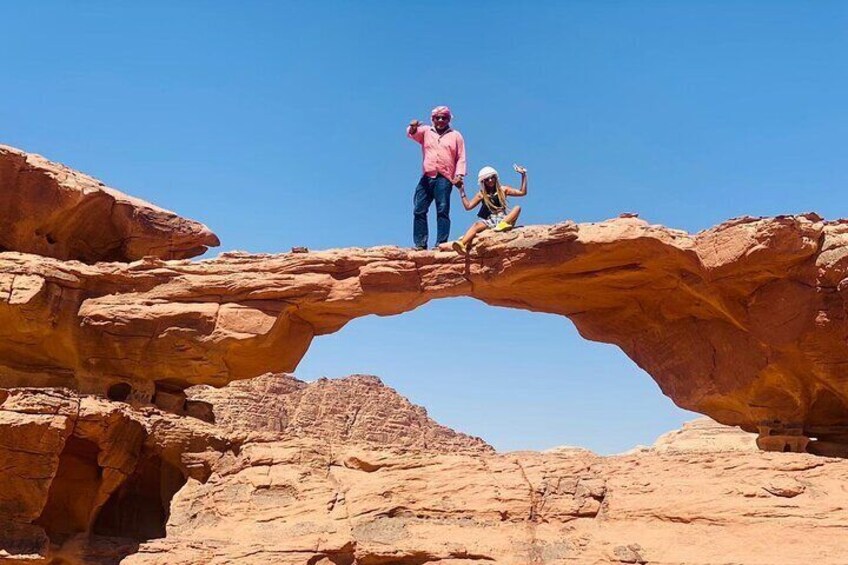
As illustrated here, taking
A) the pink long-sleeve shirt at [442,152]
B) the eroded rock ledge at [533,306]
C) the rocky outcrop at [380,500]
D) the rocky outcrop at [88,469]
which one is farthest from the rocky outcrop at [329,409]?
the pink long-sleeve shirt at [442,152]

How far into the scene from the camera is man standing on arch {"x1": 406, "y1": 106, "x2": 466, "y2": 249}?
1483 cm

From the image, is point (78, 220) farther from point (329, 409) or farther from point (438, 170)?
point (329, 409)

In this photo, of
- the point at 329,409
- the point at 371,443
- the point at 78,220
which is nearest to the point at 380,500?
the point at 371,443

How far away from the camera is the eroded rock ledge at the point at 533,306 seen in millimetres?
14375

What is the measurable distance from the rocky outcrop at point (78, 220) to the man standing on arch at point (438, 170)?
216 inches

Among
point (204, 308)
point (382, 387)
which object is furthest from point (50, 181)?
point (382, 387)

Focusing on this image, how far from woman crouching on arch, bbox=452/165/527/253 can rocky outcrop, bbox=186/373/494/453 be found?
12.5 metres

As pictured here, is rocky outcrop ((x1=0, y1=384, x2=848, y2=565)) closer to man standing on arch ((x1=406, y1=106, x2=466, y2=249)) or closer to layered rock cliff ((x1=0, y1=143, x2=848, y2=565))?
layered rock cliff ((x1=0, y1=143, x2=848, y2=565))

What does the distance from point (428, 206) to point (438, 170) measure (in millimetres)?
729

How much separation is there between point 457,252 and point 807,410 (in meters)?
6.73

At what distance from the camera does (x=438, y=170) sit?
48.6 ft

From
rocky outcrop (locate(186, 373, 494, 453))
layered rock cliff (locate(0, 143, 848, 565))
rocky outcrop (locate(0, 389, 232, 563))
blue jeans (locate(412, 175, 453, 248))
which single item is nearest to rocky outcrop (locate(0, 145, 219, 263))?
layered rock cliff (locate(0, 143, 848, 565))

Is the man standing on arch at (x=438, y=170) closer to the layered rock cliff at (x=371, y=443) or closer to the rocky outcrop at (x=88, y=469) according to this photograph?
the layered rock cliff at (x=371, y=443)

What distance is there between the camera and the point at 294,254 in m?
15.8
